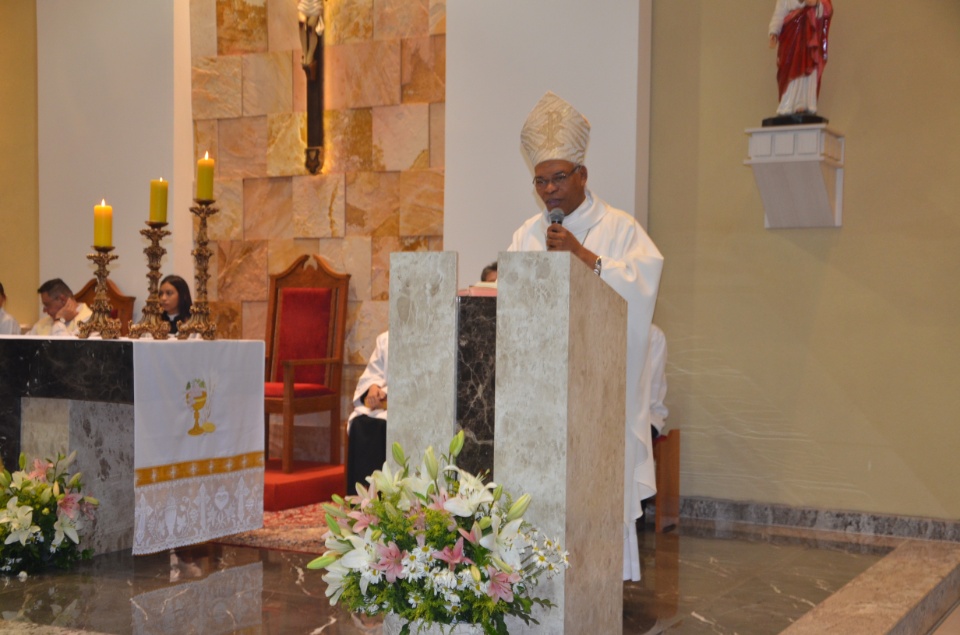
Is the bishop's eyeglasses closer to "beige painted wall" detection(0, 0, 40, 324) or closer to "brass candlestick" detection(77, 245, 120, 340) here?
"brass candlestick" detection(77, 245, 120, 340)

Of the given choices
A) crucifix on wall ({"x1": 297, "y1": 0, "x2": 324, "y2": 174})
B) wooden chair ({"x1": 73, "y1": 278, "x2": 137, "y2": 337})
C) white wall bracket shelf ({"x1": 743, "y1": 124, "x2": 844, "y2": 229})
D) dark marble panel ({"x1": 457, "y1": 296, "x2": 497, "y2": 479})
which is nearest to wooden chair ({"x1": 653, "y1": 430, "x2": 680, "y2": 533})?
white wall bracket shelf ({"x1": 743, "y1": 124, "x2": 844, "y2": 229})

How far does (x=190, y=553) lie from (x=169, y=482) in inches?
18.8

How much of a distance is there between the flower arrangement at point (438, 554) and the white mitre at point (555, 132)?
58.8 inches

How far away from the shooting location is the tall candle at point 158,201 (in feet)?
15.5

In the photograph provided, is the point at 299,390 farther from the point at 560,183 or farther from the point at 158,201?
the point at 560,183

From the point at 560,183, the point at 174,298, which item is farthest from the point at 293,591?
the point at 174,298

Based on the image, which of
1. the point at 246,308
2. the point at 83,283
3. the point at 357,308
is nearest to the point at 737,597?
the point at 357,308

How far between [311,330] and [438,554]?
478 cm

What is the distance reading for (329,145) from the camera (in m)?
7.62

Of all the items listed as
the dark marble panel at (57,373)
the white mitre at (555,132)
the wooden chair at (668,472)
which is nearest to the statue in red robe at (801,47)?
the wooden chair at (668,472)

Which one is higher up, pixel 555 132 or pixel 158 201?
pixel 555 132

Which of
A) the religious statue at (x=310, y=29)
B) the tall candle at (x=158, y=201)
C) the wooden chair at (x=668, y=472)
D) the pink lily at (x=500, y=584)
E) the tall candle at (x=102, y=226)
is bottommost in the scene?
the wooden chair at (x=668, y=472)

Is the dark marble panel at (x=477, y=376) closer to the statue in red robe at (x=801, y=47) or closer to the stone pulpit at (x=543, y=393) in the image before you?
the stone pulpit at (x=543, y=393)

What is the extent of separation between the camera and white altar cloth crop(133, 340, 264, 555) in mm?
4539
